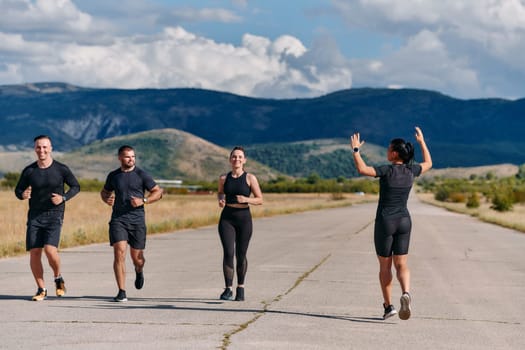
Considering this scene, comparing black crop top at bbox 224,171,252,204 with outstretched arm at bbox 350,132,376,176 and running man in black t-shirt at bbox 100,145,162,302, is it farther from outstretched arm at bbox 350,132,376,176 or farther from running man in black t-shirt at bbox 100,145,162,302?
outstretched arm at bbox 350,132,376,176

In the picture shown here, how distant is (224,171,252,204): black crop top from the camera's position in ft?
41.1

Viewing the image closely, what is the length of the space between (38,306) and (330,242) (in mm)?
16547

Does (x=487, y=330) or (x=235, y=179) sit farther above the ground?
(x=235, y=179)

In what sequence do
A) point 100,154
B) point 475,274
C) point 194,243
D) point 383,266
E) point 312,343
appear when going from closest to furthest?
1. point 312,343
2. point 383,266
3. point 475,274
4. point 194,243
5. point 100,154

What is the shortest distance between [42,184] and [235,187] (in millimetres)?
2432

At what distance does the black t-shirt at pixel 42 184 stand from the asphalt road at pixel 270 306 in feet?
3.88

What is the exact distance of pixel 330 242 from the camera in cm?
2770

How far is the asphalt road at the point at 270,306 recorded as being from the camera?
9.40 meters

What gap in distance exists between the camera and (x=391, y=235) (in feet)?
35.9

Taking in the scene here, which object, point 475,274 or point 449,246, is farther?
point 449,246

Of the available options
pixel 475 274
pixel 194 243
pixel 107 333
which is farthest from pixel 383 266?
pixel 194 243

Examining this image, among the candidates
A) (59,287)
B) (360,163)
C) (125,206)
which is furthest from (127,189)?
(360,163)

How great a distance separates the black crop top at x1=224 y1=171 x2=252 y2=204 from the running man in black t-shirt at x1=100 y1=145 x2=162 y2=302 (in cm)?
86

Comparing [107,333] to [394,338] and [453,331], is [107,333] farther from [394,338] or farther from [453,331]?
[453,331]
